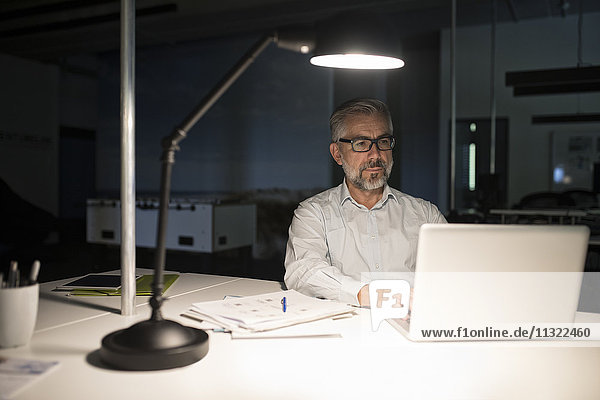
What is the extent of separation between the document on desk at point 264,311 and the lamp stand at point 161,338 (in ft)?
0.47

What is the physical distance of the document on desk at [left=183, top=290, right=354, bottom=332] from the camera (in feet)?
4.14

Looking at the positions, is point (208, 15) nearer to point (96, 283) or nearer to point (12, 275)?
point (96, 283)

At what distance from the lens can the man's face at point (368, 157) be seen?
214 centimetres

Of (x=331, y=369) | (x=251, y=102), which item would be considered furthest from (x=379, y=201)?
Answer: (x=251, y=102)

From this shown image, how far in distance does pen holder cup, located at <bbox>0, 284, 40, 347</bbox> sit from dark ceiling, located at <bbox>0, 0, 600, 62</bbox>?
583 centimetres

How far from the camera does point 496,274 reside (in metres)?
1.08

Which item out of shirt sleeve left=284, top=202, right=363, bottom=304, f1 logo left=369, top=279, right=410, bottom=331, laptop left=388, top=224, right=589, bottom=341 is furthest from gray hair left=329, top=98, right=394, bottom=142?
laptop left=388, top=224, right=589, bottom=341

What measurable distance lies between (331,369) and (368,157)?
1243mm

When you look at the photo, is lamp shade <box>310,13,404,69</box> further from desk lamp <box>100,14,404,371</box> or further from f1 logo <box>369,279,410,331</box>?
f1 logo <box>369,279,410,331</box>

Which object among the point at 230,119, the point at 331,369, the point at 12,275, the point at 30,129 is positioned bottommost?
the point at 331,369

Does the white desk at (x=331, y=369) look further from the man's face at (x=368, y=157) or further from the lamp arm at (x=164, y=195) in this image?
the man's face at (x=368, y=157)

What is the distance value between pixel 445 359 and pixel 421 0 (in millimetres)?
5970

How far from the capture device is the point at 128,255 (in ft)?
4.51

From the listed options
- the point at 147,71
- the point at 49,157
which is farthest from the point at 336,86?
the point at 49,157
